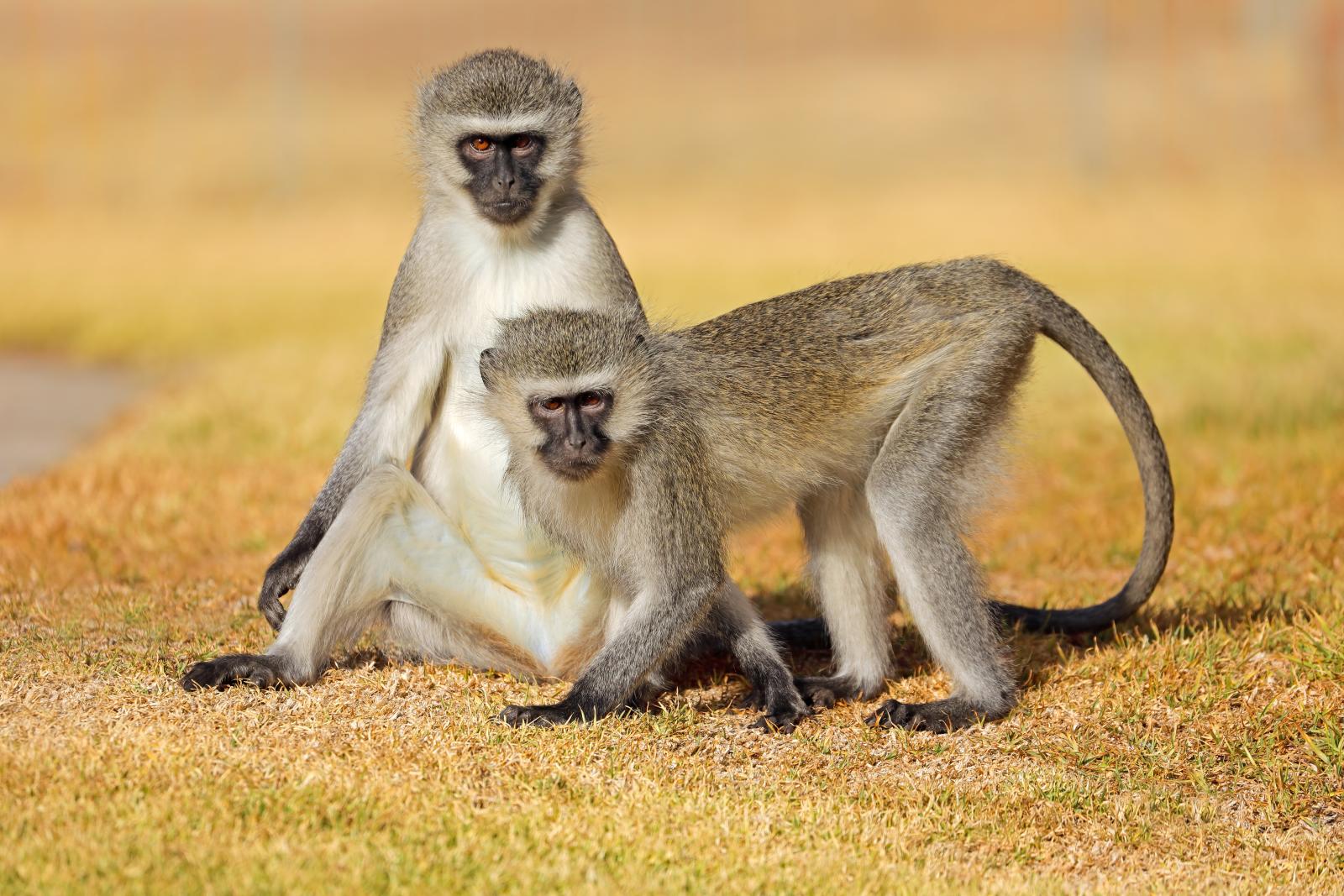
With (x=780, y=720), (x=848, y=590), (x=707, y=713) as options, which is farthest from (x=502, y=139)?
(x=780, y=720)

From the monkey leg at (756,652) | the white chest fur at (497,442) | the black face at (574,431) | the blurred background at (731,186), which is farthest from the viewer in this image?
the blurred background at (731,186)

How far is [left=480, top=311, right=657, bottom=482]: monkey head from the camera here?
4219 mm

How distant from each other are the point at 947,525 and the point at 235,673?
2101 millimetres

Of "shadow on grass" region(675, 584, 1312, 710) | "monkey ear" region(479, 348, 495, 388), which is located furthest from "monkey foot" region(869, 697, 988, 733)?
"monkey ear" region(479, 348, 495, 388)

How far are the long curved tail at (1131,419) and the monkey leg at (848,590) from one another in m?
0.44

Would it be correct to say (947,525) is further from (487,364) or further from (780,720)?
(487,364)

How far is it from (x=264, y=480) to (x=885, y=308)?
4614 millimetres

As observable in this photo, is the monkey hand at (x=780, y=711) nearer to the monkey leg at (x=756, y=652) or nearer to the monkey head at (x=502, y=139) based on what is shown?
the monkey leg at (x=756, y=652)

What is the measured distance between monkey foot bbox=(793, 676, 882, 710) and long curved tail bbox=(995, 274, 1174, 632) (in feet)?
1.73

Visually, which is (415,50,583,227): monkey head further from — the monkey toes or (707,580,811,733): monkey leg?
the monkey toes

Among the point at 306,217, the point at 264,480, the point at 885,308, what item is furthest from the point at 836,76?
the point at 885,308

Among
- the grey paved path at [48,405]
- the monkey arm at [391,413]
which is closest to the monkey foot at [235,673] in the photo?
the monkey arm at [391,413]

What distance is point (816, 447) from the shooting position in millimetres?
4617

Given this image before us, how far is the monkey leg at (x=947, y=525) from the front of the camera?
4492 mm
